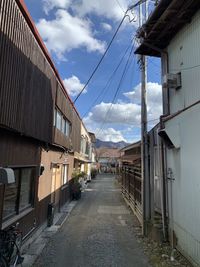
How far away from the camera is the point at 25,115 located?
264 inches

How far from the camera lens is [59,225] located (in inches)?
399

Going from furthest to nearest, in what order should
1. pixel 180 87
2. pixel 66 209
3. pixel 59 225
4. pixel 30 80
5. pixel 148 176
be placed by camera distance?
pixel 66 209 < pixel 59 225 < pixel 148 176 < pixel 180 87 < pixel 30 80

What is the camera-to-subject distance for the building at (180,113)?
19.4 feet

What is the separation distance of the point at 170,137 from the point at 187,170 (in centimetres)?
114

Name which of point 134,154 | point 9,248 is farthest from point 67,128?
point 9,248

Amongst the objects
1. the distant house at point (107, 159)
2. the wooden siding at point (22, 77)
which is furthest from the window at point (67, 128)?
the distant house at point (107, 159)

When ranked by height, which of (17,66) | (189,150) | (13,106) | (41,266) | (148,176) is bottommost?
(41,266)

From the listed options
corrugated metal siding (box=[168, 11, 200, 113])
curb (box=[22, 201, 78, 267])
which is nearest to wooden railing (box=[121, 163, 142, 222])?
curb (box=[22, 201, 78, 267])

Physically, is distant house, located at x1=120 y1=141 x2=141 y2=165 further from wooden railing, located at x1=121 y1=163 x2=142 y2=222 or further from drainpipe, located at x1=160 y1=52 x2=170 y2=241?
drainpipe, located at x1=160 y1=52 x2=170 y2=241

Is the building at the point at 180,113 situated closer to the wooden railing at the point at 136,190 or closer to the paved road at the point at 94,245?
the paved road at the point at 94,245

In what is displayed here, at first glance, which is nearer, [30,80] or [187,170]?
[187,170]

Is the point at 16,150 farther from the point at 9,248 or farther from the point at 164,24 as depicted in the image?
the point at 164,24

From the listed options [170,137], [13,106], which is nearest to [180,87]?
[170,137]

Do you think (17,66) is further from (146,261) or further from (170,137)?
(146,261)
